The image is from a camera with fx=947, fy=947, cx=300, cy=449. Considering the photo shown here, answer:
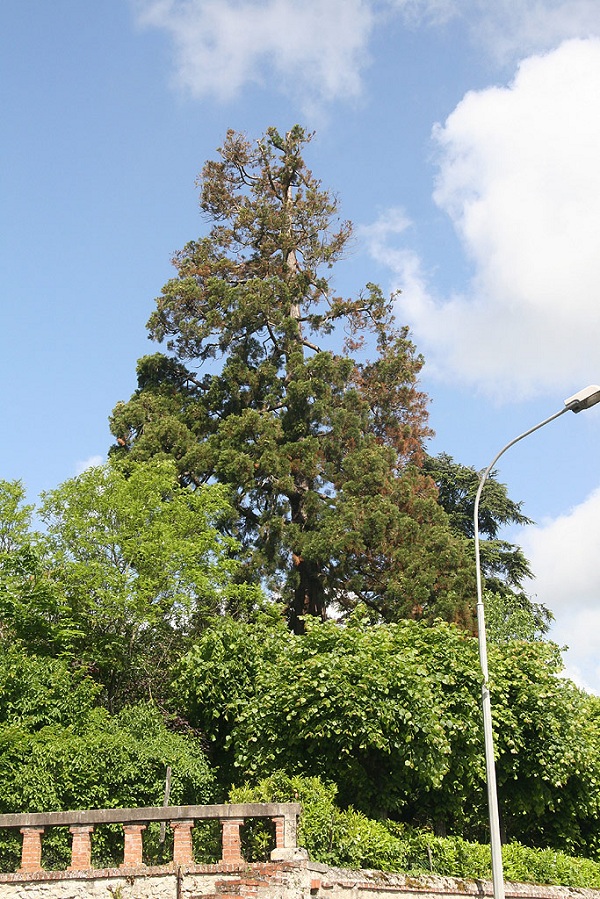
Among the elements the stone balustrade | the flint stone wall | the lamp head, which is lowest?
the flint stone wall

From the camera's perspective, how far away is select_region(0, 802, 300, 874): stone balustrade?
1324 centimetres

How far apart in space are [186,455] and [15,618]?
977 cm

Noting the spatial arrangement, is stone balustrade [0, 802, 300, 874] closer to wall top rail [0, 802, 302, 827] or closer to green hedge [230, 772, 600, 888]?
wall top rail [0, 802, 302, 827]

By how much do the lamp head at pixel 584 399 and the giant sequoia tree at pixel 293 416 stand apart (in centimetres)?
1311

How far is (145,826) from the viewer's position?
14062 millimetres

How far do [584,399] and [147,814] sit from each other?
9.27 m

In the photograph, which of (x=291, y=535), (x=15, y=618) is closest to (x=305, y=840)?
(x=15, y=618)

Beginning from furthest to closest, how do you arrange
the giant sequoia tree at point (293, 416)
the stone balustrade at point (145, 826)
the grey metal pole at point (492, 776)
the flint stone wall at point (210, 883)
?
the giant sequoia tree at point (293, 416) < the grey metal pole at point (492, 776) < the stone balustrade at point (145, 826) < the flint stone wall at point (210, 883)

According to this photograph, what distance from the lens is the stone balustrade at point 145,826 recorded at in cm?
1324

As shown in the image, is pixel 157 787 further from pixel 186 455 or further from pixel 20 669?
pixel 186 455

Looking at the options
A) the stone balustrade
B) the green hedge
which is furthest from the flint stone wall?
the green hedge

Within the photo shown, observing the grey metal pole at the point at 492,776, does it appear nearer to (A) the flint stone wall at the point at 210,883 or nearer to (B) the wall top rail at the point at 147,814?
(A) the flint stone wall at the point at 210,883

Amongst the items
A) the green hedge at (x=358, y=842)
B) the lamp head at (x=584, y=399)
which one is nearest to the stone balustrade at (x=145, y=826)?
the green hedge at (x=358, y=842)

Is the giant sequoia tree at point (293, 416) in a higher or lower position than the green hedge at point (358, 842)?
higher
